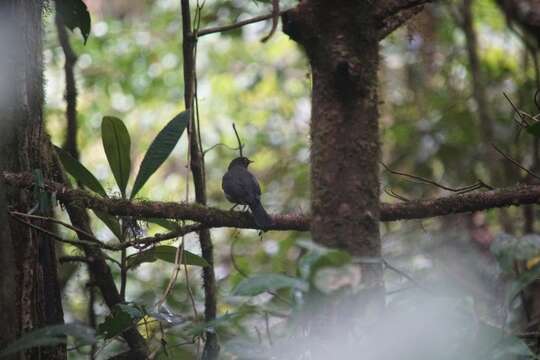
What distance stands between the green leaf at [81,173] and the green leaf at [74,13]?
1.77ft

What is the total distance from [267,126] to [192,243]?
530cm

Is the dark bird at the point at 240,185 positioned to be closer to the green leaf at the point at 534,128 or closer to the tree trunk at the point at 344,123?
the green leaf at the point at 534,128

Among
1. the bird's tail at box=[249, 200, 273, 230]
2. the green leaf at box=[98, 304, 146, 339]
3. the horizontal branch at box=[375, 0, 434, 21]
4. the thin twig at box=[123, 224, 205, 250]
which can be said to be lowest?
the green leaf at box=[98, 304, 146, 339]

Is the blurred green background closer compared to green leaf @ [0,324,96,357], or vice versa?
green leaf @ [0,324,96,357]

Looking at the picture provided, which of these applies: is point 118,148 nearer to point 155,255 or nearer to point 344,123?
point 155,255

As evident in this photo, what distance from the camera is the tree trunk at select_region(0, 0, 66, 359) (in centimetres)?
233

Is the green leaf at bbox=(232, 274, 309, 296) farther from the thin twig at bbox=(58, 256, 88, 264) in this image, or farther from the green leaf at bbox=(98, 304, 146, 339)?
the thin twig at bbox=(58, 256, 88, 264)

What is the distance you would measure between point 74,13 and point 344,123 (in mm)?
1503

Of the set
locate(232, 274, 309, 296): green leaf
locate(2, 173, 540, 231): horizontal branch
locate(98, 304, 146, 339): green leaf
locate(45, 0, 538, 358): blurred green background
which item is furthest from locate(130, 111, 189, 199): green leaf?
locate(45, 0, 538, 358): blurred green background

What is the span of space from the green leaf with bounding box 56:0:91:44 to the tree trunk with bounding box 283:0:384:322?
116 centimetres

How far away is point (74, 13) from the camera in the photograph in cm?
298

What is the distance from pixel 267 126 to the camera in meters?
8.66

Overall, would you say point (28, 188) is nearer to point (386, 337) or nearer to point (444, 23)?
point (386, 337)

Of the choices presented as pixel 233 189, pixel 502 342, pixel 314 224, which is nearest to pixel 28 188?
pixel 314 224
